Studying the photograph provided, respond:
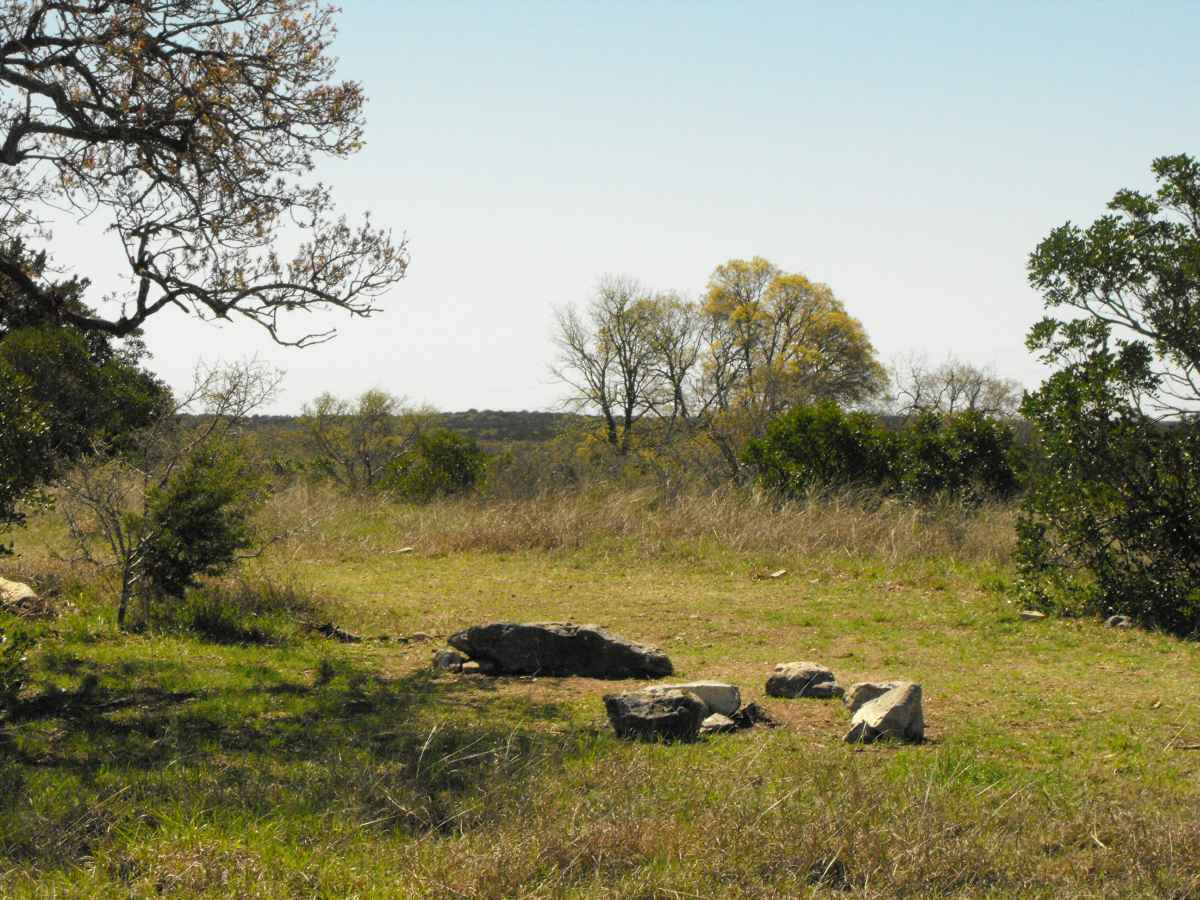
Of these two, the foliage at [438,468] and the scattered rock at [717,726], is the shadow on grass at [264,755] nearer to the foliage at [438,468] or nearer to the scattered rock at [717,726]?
the scattered rock at [717,726]

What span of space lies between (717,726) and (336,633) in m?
4.50

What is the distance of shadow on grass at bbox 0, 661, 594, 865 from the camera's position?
14.8 ft

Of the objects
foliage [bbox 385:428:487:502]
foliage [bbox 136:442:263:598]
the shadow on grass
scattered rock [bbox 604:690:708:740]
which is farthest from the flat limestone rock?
foliage [bbox 385:428:487:502]

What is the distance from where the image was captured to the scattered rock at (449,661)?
8.41 meters

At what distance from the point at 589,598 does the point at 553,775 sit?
22.6ft

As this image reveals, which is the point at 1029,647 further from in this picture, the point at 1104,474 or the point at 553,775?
the point at 553,775

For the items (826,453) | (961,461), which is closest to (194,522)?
(826,453)

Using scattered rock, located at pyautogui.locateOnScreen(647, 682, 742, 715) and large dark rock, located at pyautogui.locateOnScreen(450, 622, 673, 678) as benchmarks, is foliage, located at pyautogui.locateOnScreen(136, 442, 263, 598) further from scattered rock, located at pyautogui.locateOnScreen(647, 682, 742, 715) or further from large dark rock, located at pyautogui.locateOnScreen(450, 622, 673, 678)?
scattered rock, located at pyautogui.locateOnScreen(647, 682, 742, 715)

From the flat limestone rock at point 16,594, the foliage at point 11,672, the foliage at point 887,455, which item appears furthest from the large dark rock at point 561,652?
the foliage at point 887,455

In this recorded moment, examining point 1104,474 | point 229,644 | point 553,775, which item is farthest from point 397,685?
point 1104,474

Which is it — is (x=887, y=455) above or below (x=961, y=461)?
above

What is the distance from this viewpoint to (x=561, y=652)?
8.32 metres

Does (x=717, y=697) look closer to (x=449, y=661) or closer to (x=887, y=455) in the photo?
(x=449, y=661)

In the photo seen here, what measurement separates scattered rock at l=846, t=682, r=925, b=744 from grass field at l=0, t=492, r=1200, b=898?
0.16 metres
